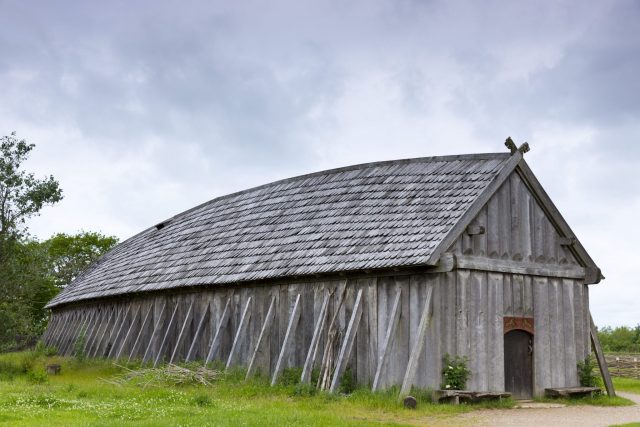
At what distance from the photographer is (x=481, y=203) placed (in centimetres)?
2045

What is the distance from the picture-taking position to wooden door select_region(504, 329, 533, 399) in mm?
20594

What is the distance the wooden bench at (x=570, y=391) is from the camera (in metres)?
21.0

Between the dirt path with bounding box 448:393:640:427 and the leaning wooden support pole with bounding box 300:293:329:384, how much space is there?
15.3 ft

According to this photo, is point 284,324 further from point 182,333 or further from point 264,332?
point 182,333

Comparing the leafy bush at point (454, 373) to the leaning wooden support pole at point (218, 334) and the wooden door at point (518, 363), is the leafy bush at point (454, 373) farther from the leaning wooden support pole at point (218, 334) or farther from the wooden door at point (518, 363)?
the leaning wooden support pole at point (218, 334)

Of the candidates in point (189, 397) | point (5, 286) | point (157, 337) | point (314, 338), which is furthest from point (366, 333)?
point (5, 286)

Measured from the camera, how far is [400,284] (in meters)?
20.2

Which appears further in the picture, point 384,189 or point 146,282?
point 146,282

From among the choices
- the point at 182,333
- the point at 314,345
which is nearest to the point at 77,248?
the point at 182,333

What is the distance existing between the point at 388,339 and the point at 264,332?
4645mm

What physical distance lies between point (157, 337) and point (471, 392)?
12.5 metres

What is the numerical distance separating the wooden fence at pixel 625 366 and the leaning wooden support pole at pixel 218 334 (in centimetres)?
1769

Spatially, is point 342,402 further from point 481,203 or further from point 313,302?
point 481,203

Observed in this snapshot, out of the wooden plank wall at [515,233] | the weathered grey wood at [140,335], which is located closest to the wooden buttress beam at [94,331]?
the weathered grey wood at [140,335]
